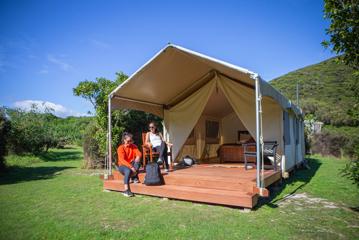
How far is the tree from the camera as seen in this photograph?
11.3 ft

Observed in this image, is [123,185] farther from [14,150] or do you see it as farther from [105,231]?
[14,150]

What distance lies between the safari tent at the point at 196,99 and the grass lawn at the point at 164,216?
1.02 metres

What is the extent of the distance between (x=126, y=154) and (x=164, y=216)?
202cm

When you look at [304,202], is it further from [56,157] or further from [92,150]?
[56,157]

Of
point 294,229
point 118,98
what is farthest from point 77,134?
point 294,229

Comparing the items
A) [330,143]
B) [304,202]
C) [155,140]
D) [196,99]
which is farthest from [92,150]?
[330,143]

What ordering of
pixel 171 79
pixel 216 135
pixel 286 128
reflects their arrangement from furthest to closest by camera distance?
1. pixel 216 135
2. pixel 286 128
3. pixel 171 79

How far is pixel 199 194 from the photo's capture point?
14.9 feet

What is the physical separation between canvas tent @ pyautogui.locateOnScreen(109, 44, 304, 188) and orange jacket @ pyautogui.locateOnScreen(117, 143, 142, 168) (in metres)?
1.12

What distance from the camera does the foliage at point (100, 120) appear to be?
30.0 ft

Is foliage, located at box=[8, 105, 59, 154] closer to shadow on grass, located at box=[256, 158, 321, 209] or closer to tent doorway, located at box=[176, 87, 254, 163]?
tent doorway, located at box=[176, 87, 254, 163]

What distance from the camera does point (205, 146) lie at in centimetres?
920

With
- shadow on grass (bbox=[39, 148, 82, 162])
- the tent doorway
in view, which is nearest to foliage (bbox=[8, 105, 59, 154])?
shadow on grass (bbox=[39, 148, 82, 162])

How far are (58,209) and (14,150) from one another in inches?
386
